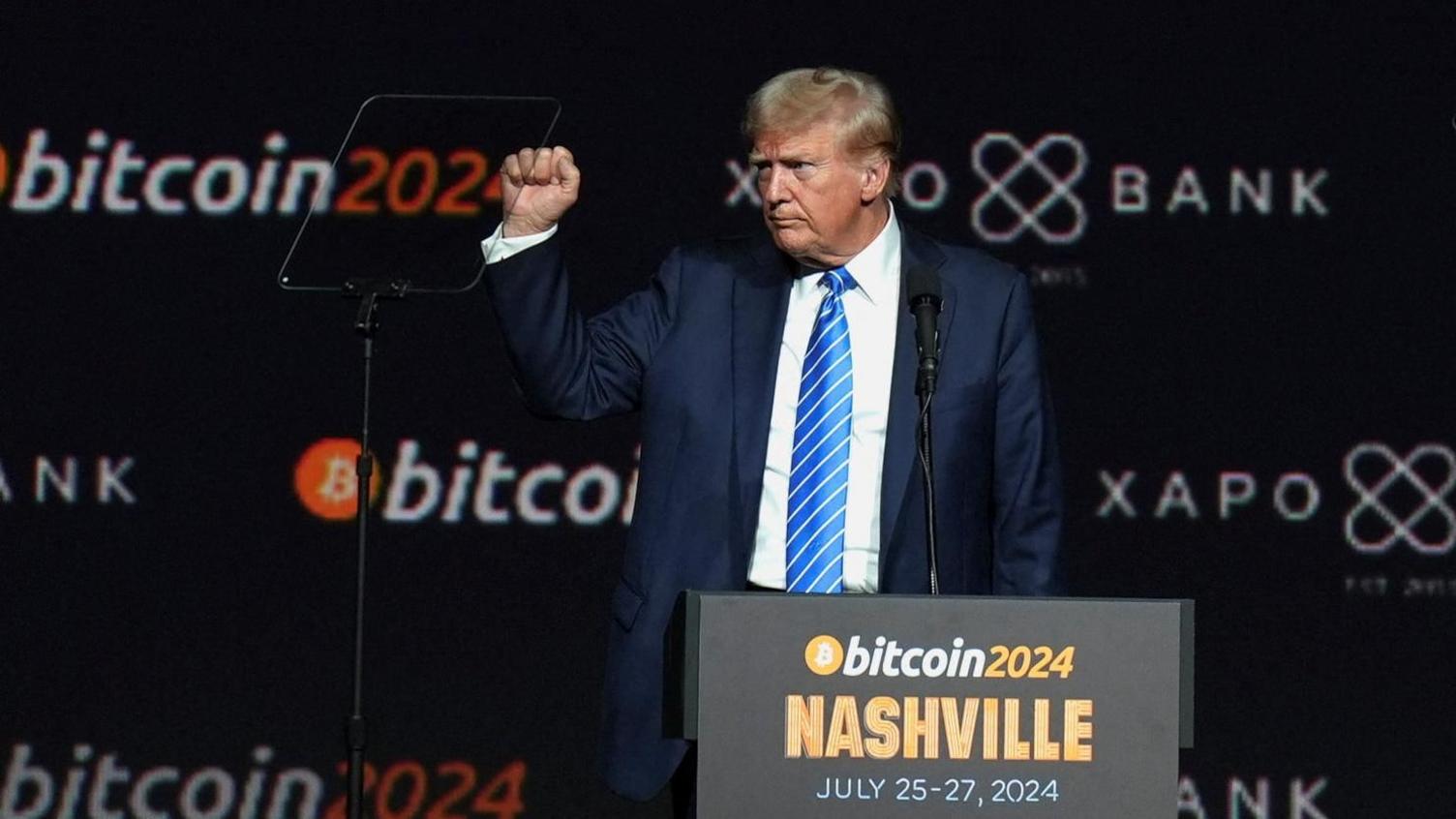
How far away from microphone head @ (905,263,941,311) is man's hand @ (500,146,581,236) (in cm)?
46

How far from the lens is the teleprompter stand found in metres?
4.25


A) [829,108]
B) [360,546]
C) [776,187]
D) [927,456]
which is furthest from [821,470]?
[360,546]

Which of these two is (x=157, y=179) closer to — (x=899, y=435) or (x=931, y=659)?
(x=899, y=435)

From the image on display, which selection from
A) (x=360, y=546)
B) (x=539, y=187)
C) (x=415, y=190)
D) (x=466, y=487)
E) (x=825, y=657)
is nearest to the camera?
(x=825, y=657)

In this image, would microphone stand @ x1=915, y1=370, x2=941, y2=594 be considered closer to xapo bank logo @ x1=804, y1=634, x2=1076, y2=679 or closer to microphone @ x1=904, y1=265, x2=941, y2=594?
microphone @ x1=904, y1=265, x2=941, y2=594

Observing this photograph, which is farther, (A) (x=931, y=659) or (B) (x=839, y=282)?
(B) (x=839, y=282)

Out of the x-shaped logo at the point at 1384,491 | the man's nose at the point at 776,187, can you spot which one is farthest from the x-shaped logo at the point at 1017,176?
the man's nose at the point at 776,187

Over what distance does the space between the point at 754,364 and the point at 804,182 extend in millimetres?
242

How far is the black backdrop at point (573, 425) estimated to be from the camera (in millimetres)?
4398

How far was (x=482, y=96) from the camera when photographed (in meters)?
4.39

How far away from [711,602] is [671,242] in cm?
235

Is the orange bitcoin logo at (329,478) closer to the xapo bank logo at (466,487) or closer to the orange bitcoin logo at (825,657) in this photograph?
the xapo bank logo at (466,487)

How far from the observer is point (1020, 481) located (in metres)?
2.98

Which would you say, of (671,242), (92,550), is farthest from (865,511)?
(92,550)
